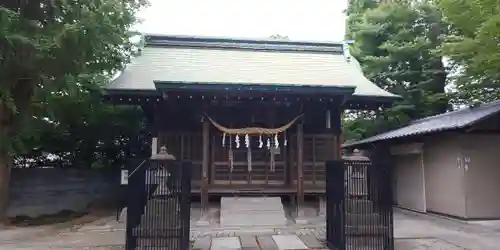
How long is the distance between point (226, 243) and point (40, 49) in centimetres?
499

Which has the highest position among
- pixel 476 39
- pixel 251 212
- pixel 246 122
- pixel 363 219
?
pixel 476 39

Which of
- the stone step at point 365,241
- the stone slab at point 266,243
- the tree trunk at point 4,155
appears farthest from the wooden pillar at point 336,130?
the tree trunk at point 4,155

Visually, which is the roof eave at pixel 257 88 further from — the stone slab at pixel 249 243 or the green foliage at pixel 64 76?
the stone slab at pixel 249 243

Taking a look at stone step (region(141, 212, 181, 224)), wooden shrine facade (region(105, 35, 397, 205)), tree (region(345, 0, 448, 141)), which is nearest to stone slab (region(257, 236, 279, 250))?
stone step (region(141, 212, 181, 224))

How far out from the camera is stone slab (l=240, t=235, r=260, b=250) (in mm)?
6555

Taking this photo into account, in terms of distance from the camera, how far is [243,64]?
12578mm

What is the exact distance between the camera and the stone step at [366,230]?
612cm

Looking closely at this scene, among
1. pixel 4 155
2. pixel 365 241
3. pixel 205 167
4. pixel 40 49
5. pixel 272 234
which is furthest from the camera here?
pixel 4 155

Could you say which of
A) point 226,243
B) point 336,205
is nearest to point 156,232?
point 226,243

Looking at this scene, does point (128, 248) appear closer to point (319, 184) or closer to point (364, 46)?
point (319, 184)

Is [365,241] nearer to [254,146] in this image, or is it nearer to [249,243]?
[249,243]

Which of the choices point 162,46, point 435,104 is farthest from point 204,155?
point 435,104

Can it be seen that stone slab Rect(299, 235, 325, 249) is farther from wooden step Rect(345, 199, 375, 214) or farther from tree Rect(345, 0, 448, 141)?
tree Rect(345, 0, 448, 141)

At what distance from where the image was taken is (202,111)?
31.1 ft
